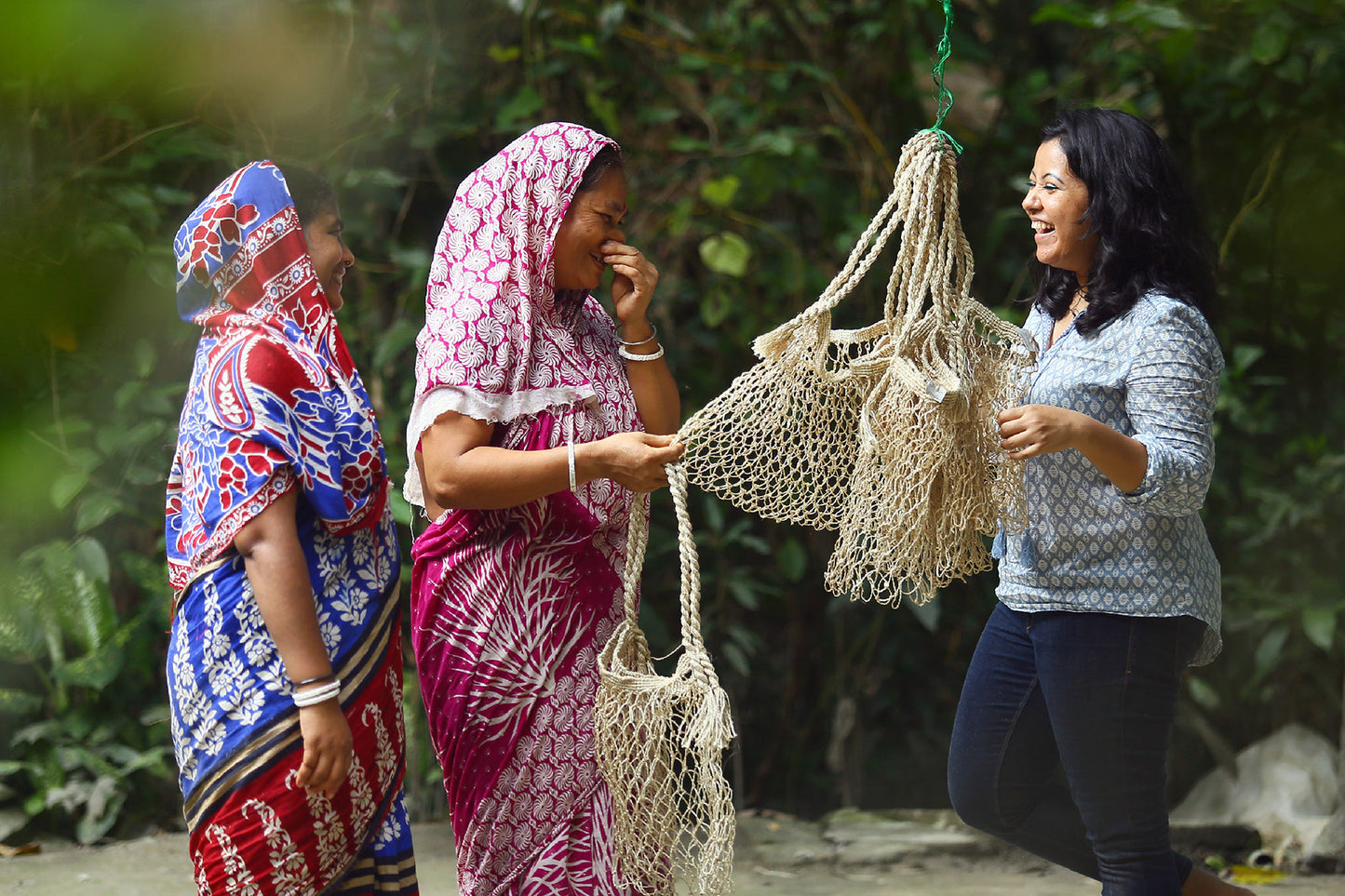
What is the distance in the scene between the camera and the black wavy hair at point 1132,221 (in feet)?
6.39

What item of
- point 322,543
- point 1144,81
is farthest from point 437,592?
point 1144,81

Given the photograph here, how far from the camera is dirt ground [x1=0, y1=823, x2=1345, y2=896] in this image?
127 inches

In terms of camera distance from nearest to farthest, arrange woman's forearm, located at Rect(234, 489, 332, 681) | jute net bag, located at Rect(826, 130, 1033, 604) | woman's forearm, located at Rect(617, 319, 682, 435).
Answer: woman's forearm, located at Rect(234, 489, 332, 681), jute net bag, located at Rect(826, 130, 1033, 604), woman's forearm, located at Rect(617, 319, 682, 435)

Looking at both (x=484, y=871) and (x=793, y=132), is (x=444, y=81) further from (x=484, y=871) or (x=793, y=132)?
(x=484, y=871)

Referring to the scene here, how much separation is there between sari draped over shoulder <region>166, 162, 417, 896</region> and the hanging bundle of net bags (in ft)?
1.72

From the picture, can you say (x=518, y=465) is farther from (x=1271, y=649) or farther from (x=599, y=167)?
(x=1271, y=649)

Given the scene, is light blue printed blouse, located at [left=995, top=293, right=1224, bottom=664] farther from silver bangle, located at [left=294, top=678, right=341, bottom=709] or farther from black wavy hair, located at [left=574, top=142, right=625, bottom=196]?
silver bangle, located at [left=294, top=678, right=341, bottom=709]

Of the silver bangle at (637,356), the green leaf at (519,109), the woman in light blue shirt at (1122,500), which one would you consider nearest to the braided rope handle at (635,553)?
the silver bangle at (637,356)

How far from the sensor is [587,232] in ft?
6.32

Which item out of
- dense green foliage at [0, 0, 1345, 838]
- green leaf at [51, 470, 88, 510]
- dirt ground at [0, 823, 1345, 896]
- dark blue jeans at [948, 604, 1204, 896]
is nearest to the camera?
dark blue jeans at [948, 604, 1204, 896]

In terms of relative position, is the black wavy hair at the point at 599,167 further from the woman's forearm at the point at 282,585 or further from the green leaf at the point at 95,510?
the green leaf at the point at 95,510

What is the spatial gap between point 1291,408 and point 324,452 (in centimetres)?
331

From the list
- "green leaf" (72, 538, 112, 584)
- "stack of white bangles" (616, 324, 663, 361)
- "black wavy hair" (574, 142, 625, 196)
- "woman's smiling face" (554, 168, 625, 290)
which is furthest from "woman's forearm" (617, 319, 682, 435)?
"green leaf" (72, 538, 112, 584)

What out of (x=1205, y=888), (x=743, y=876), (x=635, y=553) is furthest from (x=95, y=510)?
(x=1205, y=888)
